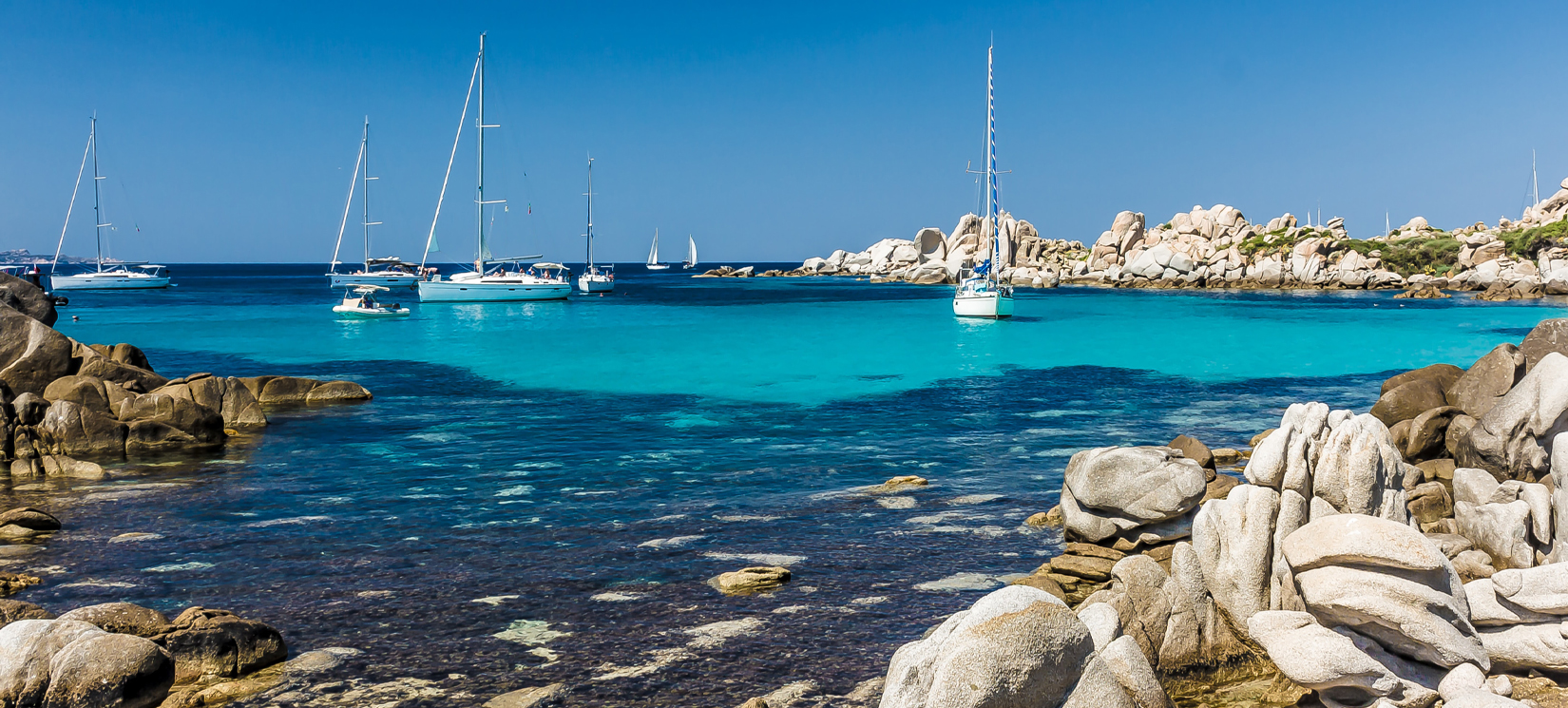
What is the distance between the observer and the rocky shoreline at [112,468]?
748cm

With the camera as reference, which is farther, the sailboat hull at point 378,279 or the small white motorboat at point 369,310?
the sailboat hull at point 378,279

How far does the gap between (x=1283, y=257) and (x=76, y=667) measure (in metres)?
129

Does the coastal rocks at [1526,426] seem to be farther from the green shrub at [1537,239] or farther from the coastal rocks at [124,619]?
the green shrub at [1537,239]

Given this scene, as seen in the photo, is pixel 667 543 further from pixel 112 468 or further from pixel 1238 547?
pixel 112 468

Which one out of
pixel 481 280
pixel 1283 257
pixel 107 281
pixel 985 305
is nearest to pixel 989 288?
pixel 985 305

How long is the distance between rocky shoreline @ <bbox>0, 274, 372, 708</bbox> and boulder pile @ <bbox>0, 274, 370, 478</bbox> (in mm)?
24

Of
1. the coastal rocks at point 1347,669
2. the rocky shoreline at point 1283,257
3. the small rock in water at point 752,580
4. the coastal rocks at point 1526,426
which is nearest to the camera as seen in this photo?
the coastal rocks at point 1347,669

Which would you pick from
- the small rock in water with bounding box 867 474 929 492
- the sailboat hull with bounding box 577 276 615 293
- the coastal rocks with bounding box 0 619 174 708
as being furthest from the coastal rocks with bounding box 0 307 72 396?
the sailboat hull with bounding box 577 276 615 293

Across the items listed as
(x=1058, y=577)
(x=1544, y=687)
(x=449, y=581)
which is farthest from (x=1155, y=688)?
(x=449, y=581)

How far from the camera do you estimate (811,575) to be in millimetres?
11344

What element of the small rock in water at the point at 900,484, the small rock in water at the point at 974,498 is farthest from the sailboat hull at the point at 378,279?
the small rock in water at the point at 974,498

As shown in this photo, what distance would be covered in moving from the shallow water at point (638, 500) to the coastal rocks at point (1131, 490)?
0.78 metres

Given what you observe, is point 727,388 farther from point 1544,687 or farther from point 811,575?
point 1544,687

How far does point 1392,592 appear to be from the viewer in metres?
7.18
